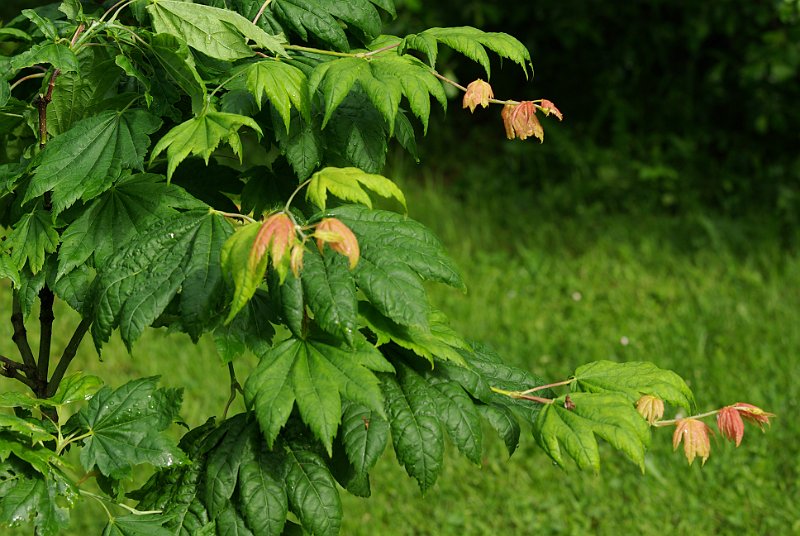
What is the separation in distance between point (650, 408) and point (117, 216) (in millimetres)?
942

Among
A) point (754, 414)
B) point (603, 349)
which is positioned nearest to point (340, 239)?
point (754, 414)

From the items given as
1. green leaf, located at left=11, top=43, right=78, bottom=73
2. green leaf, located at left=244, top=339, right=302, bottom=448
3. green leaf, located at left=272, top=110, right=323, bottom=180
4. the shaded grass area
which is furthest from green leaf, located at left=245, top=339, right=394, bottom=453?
the shaded grass area

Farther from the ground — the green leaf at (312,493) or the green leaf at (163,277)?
the green leaf at (163,277)

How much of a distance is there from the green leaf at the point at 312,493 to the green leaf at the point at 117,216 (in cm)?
45

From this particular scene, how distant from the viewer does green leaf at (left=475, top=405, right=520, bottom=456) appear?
5.45 ft

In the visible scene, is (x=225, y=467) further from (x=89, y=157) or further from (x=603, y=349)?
(x=603, y=349)

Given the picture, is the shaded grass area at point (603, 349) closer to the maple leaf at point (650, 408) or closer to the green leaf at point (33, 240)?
the maple leaf at point (650, 408)

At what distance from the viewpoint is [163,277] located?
1.50 metres

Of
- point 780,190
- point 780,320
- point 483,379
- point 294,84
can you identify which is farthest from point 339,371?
point 780,190

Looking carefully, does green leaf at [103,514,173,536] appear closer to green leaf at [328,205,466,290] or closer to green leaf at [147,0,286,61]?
green leaf at [328,205,466,290]

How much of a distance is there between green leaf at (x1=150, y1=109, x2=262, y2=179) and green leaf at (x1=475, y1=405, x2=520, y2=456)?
60 centimetres

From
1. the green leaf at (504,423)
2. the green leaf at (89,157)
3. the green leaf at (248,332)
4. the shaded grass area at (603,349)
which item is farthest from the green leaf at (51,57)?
the shaded grass area at (603,349)

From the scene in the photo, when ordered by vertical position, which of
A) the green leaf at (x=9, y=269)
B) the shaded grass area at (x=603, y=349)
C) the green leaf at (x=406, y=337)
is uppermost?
the green leaf at (x=9, y=269)

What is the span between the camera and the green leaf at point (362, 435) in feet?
5.06
